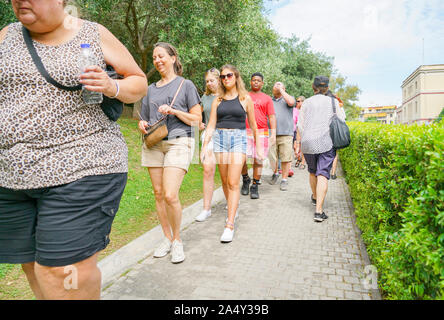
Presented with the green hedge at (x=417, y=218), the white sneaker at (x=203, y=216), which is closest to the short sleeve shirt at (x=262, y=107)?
the white sneaker at (x=203, y=216)

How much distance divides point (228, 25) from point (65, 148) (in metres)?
9.51

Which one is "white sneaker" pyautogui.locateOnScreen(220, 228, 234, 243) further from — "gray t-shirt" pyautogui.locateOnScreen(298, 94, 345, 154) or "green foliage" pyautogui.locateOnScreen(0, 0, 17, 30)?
"green foliage" pyautogui.locateOnScreen(0, 0, 17, 30)

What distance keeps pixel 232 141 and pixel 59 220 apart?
318cm

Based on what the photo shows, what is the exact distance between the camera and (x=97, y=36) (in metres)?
1.81

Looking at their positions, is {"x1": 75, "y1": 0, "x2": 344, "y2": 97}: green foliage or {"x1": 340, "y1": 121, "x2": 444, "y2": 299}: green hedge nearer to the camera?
{"x1": 340, "y1": 121, "x2": 444, "y2": 299}: green hedge

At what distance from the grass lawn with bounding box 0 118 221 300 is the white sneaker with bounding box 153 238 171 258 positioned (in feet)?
1.59

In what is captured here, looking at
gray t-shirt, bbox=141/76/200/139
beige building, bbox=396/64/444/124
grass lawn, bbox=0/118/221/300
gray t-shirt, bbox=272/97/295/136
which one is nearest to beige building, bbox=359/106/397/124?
beige building, bbox=396/64/444/124

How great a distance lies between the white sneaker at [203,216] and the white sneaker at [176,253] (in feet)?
4.86

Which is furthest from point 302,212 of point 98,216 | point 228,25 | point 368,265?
point 228,25

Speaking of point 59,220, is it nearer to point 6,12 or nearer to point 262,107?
point 262,107

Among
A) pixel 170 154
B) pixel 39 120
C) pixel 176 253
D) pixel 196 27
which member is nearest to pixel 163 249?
pixel 176 253

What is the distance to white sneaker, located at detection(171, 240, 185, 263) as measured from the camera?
142 inches

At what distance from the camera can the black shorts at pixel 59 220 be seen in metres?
1.63
